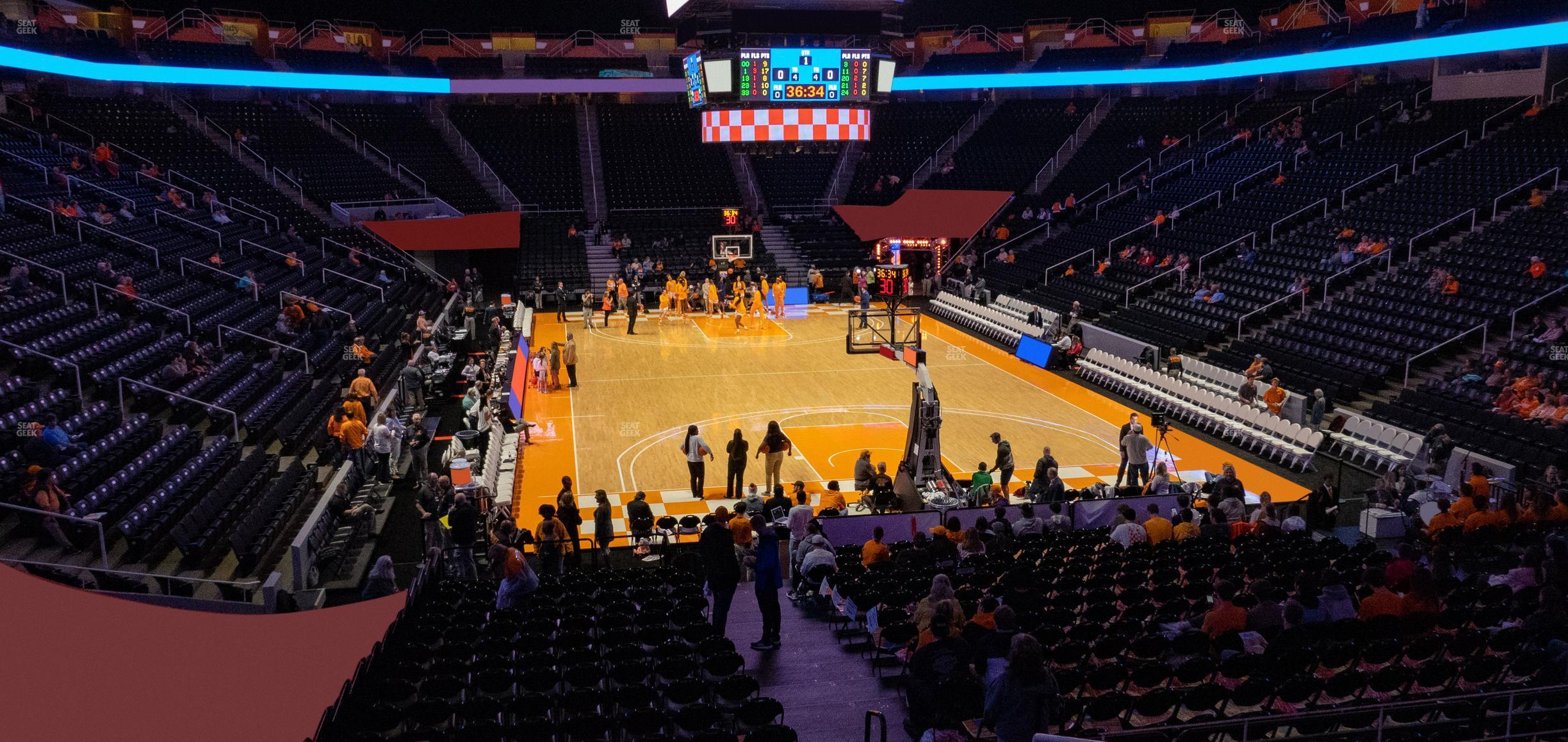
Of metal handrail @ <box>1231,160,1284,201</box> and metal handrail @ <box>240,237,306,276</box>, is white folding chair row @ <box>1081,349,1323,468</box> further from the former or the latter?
metal handrail @ <box>240,237,306,276</box>

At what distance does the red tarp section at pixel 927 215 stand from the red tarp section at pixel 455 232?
1227 centimetres

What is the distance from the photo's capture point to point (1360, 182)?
28.6 m

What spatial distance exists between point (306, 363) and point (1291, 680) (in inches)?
672

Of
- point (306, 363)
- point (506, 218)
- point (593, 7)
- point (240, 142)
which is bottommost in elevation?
point (306, 363)

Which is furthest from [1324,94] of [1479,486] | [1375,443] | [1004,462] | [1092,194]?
[1479,486]

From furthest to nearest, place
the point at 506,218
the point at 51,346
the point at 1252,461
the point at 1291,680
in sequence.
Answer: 1. the point at 506,218
2. the point at 1252,461
3. the point at 51,346
4. the point at 1291,680

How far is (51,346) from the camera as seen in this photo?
15938 millimetres

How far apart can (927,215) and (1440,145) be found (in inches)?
652

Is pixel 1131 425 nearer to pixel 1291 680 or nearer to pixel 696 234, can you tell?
pixel 1291 680

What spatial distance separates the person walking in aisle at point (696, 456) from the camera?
16.5m

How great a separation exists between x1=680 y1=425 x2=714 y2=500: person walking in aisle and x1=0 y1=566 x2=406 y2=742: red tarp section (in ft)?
18.3

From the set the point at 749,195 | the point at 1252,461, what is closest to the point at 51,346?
the point at 1252,461

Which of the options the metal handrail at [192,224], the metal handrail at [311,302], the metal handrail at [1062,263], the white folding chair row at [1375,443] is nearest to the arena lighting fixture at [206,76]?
the metal handrail at [192,224]

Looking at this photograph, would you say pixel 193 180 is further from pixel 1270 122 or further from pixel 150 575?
pixel 1270 122
